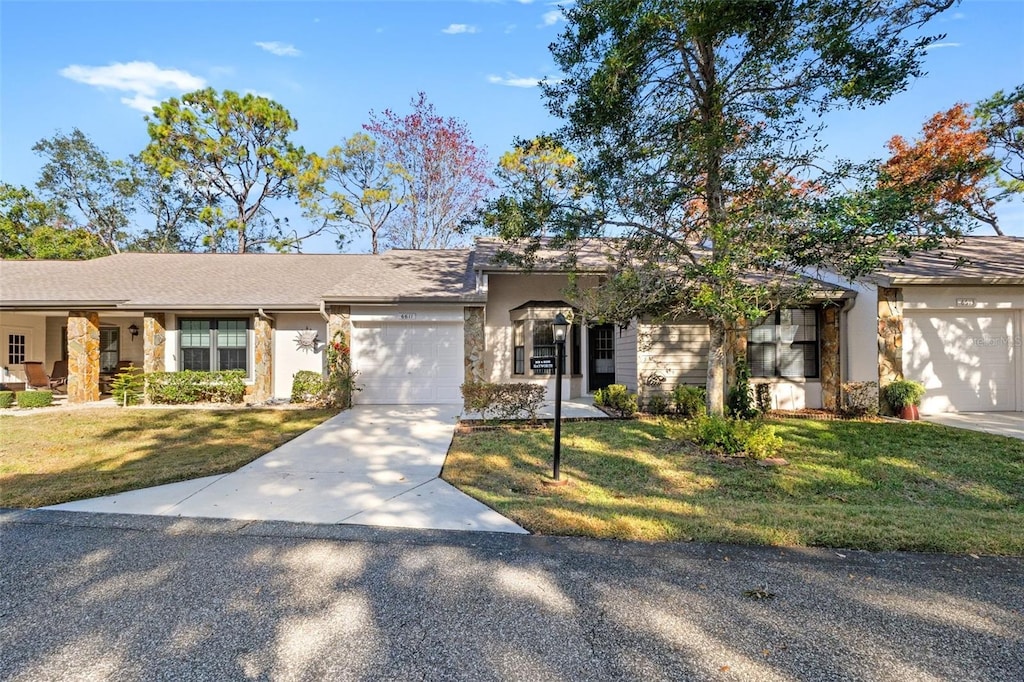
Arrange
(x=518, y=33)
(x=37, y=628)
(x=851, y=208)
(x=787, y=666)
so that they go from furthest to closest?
(x=518, y=33), (x=851, y=208), (x=37, y=628), (x=787, y=666)

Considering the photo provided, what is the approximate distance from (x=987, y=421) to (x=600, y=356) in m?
7.87

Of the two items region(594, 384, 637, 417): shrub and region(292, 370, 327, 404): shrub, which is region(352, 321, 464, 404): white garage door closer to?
region(292, 370, 327, 404): shrub

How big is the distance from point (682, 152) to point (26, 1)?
11008 mm

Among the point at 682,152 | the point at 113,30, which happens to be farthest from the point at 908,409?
the point at 113,30

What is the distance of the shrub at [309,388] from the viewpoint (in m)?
12.4

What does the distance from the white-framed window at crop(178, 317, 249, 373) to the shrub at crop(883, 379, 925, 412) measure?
1507 centimetres

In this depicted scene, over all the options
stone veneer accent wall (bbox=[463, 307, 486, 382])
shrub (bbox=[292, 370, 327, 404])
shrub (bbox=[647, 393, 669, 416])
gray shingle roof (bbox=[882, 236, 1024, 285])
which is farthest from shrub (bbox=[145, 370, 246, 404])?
gray shingle roof (bbox=[882, 236, 1024, 285])

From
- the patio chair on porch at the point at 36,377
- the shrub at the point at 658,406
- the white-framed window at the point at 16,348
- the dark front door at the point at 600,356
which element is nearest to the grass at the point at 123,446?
the patio chair on porch at the point at 36,377

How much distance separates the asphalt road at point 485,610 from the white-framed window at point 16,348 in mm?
14635

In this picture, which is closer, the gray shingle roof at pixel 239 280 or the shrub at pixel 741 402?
the shrub at pixel 741 402

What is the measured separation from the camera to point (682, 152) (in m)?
6.97

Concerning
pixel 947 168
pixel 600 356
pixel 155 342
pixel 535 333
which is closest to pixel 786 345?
pixel 600 356

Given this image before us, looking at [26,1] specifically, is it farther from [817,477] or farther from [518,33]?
[817,477]

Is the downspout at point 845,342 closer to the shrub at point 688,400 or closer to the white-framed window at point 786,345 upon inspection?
the white-framed window at point 786,345
